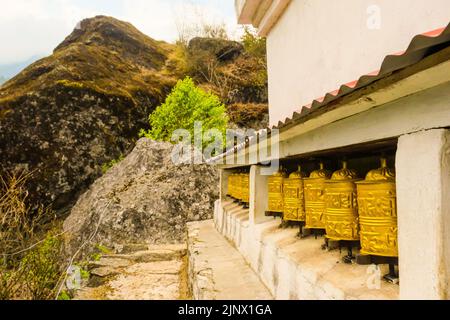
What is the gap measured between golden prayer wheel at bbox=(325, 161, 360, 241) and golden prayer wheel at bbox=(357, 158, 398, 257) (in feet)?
0.99

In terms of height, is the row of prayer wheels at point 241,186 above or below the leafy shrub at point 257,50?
below

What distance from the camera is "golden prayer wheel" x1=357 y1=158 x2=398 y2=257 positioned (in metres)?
2.34

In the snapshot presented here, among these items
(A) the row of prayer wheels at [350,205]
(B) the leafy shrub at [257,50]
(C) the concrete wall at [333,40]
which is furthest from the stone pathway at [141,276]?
(B) the leafy shrub at [257,50]

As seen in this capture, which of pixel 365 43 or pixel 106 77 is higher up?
pixel 106 77

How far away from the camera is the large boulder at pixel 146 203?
8719 mm

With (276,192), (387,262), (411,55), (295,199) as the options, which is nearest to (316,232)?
(295,199)

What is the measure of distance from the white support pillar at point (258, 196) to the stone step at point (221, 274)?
26.8 inches

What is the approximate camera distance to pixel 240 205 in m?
7.43

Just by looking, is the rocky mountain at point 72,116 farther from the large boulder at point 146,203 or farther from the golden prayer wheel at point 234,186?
the golden prayer wheel at point 234,186

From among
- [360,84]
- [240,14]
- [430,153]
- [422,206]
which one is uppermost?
[240,14]

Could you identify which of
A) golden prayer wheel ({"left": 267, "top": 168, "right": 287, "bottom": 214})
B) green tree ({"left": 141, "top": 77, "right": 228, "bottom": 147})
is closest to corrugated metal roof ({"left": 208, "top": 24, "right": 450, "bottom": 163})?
golden prayer wheel ({"left": 267, "top": 168, "right": 287, "bottom": 214})
